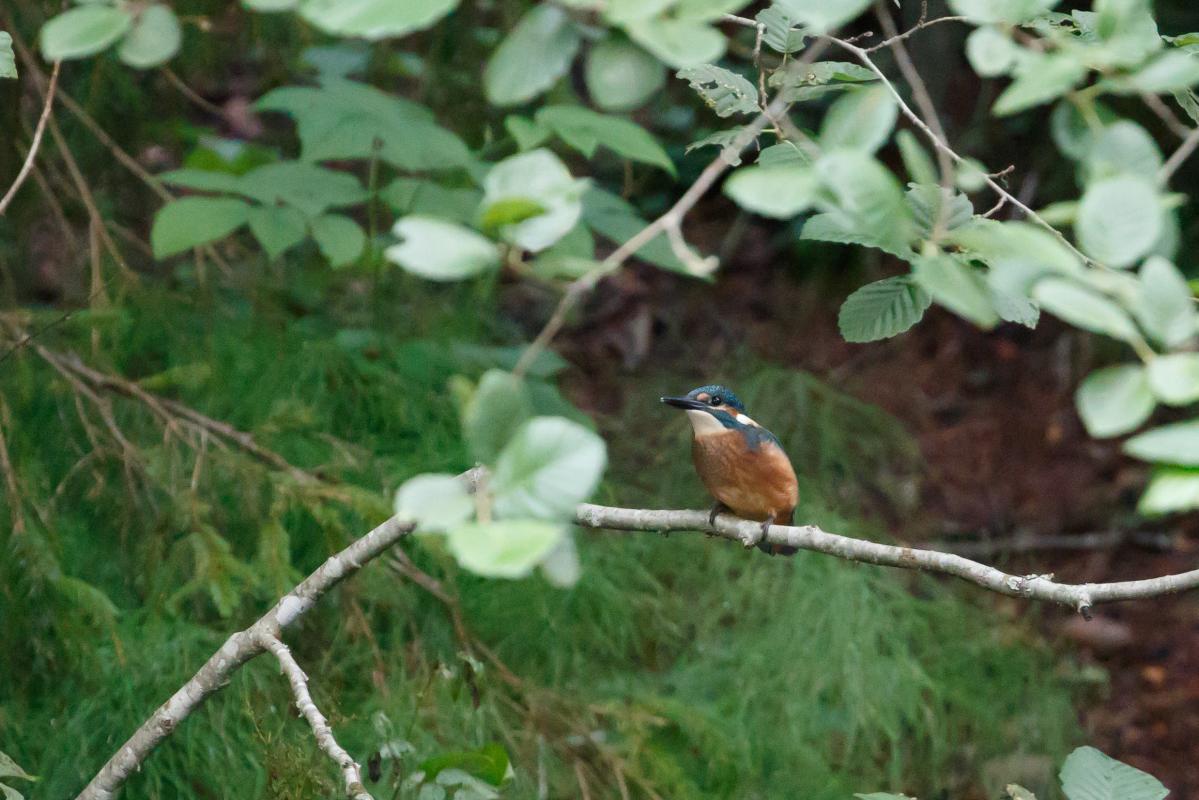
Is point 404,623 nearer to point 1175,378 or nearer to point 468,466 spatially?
point 468,466

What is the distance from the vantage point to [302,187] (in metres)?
3.77

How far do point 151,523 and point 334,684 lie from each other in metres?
0.67

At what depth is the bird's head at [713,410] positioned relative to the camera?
3.36 metres

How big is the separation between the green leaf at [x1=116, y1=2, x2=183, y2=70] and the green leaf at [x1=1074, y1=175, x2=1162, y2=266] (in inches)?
35.5

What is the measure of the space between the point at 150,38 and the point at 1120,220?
0.95 metres

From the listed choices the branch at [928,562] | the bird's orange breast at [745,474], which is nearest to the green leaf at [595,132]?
the bird's orange breast at [745,474]

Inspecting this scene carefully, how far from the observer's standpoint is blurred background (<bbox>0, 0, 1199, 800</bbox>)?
10.3 feet

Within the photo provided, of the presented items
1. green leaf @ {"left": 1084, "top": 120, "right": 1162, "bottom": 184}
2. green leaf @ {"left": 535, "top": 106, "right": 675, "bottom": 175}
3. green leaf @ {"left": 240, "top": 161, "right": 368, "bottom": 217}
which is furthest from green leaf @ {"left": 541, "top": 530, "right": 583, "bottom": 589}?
green leaf @ {"left": 240, "top": 161, "right": 368, "bottom": 217}

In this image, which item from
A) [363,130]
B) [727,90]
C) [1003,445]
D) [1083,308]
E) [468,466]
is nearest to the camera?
[1083,308]

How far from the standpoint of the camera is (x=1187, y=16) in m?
6.21

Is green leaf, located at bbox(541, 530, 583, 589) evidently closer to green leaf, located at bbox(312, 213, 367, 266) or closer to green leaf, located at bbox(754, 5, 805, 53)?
green leaf, located at bbox(754, 5, 805, 53)

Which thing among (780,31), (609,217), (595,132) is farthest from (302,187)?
(780,31)

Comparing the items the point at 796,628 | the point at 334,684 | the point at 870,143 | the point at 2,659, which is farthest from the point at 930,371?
the point at 870,143

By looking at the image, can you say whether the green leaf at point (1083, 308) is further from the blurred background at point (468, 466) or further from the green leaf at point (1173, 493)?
the blurred background at point (468, 466)
